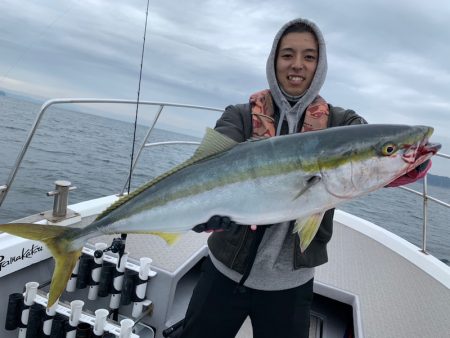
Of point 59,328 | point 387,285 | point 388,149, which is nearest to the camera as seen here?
point 388,149

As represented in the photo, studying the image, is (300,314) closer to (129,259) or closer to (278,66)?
A: (278,66)

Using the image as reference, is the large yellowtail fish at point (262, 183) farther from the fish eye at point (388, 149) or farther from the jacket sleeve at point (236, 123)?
the jacket sleeve at point (236, 123)

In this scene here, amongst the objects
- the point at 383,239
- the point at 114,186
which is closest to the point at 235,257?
the point at 383,239

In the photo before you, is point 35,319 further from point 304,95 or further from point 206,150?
point 304,95

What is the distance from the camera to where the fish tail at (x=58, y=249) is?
2.33m

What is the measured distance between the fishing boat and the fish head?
1963 mm

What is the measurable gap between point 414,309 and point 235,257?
2.50m

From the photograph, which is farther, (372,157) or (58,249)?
(58,249)

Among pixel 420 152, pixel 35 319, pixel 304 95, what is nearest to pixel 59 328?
pixel 35 319

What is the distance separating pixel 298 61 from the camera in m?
2.66

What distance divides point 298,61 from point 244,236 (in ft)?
4.35

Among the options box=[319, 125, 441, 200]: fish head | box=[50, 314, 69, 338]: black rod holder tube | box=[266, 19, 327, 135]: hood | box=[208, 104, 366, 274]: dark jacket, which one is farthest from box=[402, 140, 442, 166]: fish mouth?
box=[50, 314, 69, 338]: black rod holder tube

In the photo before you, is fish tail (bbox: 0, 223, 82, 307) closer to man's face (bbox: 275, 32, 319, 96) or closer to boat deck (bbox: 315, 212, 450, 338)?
man's face (bbox: 275, 32, 319, 96)

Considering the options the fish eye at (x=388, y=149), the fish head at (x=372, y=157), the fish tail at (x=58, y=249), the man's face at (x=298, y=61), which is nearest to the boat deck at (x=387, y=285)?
the fish head at (x=372, y=157)
